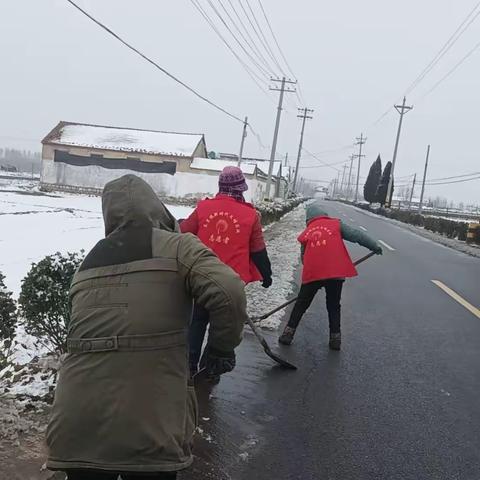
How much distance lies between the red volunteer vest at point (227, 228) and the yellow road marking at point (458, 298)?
17.2 feet

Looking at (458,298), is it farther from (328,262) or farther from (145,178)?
(145,178)

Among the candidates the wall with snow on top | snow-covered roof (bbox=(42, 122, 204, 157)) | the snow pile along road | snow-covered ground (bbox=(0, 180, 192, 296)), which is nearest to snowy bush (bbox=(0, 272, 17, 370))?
the snow pile along road

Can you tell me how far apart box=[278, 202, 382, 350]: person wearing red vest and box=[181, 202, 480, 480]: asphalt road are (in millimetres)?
342

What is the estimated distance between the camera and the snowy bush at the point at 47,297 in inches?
153

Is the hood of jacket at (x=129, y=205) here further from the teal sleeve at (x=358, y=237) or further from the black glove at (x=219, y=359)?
the teal sleeve at (x=358, y=237)

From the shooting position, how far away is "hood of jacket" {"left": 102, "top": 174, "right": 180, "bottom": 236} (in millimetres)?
1897

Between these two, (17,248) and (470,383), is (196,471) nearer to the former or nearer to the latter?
(470,383)

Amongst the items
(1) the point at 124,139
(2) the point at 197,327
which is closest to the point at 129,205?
(2) the point at 197,327

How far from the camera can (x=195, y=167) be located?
47062mm

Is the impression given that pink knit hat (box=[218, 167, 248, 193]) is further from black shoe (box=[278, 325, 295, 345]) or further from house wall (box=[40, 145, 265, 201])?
house wall (box=[40, 145, 265, 201])

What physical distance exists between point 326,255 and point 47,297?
2835 millimetres

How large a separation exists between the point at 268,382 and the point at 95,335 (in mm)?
3138

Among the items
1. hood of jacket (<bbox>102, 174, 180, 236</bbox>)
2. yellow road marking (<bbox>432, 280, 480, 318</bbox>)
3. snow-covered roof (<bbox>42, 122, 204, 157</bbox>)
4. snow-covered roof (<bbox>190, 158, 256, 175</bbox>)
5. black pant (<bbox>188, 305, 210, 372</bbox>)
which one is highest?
snow-covered roof (<bbox>42, 122, 204, 157</bbox>)

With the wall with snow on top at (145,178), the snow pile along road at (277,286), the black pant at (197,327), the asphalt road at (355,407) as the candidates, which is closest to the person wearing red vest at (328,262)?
the asphalt road at (355,407)
